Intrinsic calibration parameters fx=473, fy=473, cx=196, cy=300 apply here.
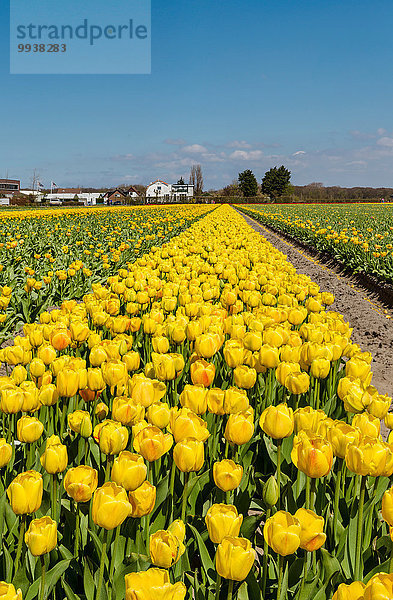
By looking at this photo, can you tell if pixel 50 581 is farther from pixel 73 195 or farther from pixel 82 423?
pixel 73 195

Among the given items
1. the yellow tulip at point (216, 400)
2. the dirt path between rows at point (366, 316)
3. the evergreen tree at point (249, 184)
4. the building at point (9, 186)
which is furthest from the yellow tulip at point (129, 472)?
→ the building at point (9, 186)

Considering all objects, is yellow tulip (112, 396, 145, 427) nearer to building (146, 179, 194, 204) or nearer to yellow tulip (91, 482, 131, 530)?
yellow tulip (91, 482, 131, 530)

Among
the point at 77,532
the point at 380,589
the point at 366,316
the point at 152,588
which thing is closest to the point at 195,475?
the point at 77,532

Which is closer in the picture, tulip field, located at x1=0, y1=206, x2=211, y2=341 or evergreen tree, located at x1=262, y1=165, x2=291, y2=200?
tulip field, located at x1=0, y1=206, x2=211, y2=341

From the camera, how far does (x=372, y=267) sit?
1070 centimetres

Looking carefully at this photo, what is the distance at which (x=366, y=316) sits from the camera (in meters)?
7.94

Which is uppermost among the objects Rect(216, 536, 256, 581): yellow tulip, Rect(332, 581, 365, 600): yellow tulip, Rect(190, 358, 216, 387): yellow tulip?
Rect(190, 358, 216, 387): yellow tulip

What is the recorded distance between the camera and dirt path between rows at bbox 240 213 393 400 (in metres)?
5.66

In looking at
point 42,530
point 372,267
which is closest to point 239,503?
point 42,530

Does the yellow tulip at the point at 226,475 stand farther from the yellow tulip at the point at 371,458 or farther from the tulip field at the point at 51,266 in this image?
the tulip field at the point at 51,266

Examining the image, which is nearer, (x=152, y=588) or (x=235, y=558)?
(x=152, y=588)

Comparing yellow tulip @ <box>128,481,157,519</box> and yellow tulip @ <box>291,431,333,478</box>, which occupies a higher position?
yellow tulip @ <box>291,431,333,478</box>

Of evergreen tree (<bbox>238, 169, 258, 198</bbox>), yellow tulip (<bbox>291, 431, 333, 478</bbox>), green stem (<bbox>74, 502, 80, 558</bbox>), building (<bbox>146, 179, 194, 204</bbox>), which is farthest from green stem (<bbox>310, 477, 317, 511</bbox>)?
building (<bbox>146, 179, 194, 204</bbox>)

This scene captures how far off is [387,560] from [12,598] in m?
1.18
